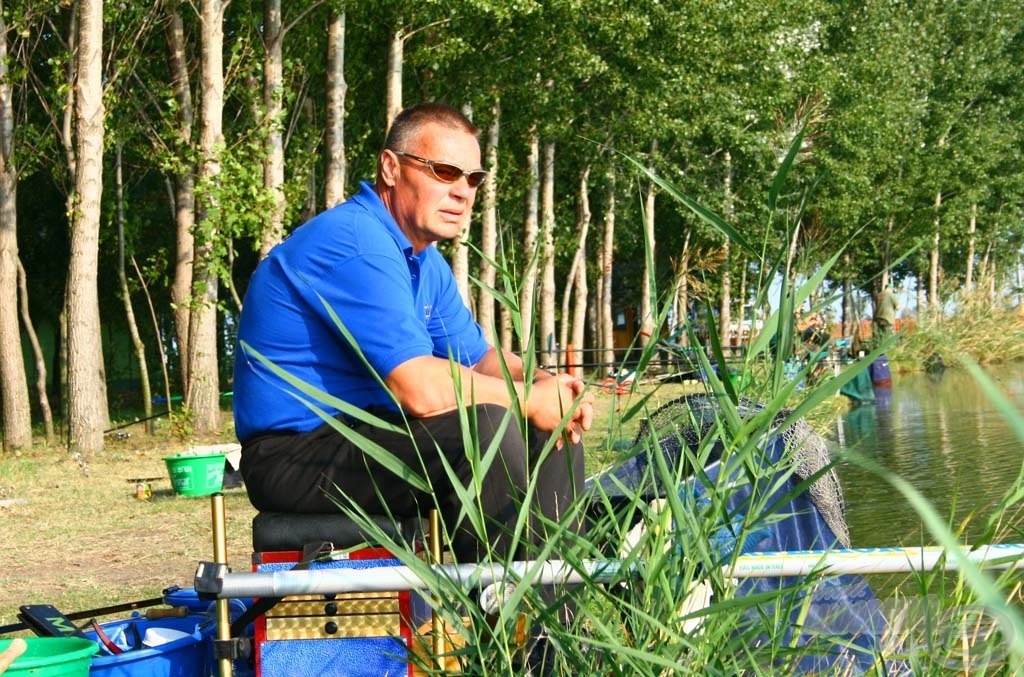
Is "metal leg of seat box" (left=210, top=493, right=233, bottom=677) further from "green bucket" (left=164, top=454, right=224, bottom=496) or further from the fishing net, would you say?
"green bucket" (left=164, top=454, right=224, bottom=496)

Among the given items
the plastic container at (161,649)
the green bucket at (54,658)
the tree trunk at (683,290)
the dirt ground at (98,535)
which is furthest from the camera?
the dirt ground at (98,535)

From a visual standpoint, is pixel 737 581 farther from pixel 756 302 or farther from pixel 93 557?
pixel 93 557

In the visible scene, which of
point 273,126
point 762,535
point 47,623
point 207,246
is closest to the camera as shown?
point 47,623

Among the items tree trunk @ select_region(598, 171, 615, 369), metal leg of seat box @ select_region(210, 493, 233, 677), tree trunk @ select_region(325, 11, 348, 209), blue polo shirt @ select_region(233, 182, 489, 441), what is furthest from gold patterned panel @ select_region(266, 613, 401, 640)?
tree trunk @ select_region(598, 171, 615, 369)

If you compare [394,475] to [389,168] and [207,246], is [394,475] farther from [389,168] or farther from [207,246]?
[207,246]

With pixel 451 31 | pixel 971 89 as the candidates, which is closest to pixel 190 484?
pixel 451 31

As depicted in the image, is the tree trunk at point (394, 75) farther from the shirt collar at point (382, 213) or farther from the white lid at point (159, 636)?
the white lid at point (159, 636)

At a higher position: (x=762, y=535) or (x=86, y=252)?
(x=86, y=252)

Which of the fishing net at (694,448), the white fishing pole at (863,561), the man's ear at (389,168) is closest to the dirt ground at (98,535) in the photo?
the man's ear at (389,168)

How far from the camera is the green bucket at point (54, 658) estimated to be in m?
3.01

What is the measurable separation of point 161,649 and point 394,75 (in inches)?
728

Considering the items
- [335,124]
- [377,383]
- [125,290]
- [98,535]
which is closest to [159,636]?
[377,383]

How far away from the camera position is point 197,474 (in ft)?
33.7

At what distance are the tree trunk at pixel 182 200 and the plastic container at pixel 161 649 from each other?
1349 cm
